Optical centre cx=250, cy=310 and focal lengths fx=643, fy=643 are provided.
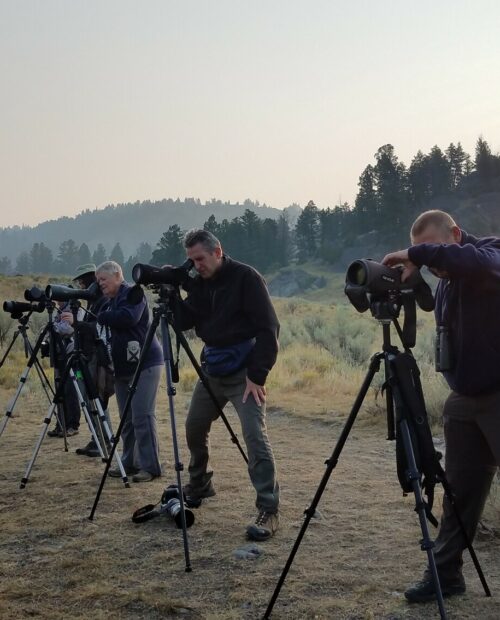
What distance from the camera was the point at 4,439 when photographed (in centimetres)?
819

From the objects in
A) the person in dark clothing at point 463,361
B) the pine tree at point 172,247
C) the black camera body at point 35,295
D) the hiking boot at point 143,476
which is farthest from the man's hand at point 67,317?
the pine tree at point 172,247

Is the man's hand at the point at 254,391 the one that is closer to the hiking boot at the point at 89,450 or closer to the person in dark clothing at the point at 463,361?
the person in dark clothing at the point at 463,361

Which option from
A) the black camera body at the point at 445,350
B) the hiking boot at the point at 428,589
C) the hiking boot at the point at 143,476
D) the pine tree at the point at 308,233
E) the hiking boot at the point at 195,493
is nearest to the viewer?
the black camera body at the point at 445,350

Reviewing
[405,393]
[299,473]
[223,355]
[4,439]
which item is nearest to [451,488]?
[405,393]

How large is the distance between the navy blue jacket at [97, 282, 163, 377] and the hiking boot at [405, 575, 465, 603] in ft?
10.7

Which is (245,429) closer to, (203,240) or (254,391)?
(254,391)

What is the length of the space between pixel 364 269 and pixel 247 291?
1.82m

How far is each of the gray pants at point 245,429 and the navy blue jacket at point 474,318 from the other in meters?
1.70

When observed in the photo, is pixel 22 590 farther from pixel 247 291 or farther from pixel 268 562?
pixel 247 291

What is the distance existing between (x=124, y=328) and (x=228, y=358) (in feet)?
5.41

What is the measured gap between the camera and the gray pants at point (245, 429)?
4.62m

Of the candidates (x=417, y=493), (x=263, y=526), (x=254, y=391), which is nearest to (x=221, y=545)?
(x=263, y=526)

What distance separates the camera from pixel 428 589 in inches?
138

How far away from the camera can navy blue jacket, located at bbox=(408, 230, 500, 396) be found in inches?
118
